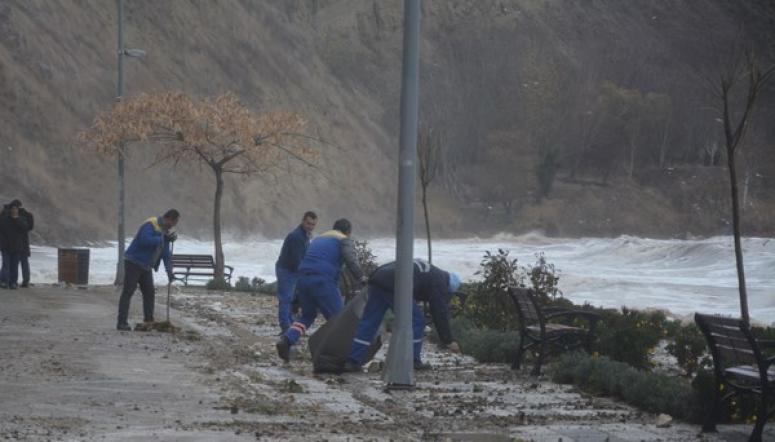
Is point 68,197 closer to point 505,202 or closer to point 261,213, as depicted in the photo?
point 261,213

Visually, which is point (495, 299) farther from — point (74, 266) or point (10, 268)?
point (74, 266)

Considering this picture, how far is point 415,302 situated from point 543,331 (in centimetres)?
137

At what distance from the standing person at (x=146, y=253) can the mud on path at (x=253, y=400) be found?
867 millimetres

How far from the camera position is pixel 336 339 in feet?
48.2

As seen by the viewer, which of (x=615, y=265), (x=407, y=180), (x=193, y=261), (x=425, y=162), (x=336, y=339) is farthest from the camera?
(x=615, y=265)

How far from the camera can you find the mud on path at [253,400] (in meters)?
10.1

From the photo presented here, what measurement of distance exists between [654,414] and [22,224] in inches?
857

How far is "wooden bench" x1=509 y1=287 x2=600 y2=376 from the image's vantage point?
14586 mm

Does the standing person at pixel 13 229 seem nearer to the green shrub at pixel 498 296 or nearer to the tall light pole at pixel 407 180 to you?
the green shrub at pixel 498 296

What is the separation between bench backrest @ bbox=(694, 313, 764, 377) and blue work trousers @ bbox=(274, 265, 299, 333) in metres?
9.19

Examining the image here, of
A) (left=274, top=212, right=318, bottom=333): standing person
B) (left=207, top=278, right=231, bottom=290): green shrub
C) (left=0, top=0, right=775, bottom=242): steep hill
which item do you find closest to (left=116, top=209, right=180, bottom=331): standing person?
(left=274, top=212, right=318, bottom=333): standing person

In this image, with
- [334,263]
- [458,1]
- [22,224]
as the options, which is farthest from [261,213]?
[334,263]

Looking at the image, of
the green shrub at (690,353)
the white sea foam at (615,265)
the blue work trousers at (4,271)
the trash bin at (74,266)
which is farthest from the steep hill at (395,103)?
the green shrub at (690,353)

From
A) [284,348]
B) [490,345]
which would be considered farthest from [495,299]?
[284,348]
